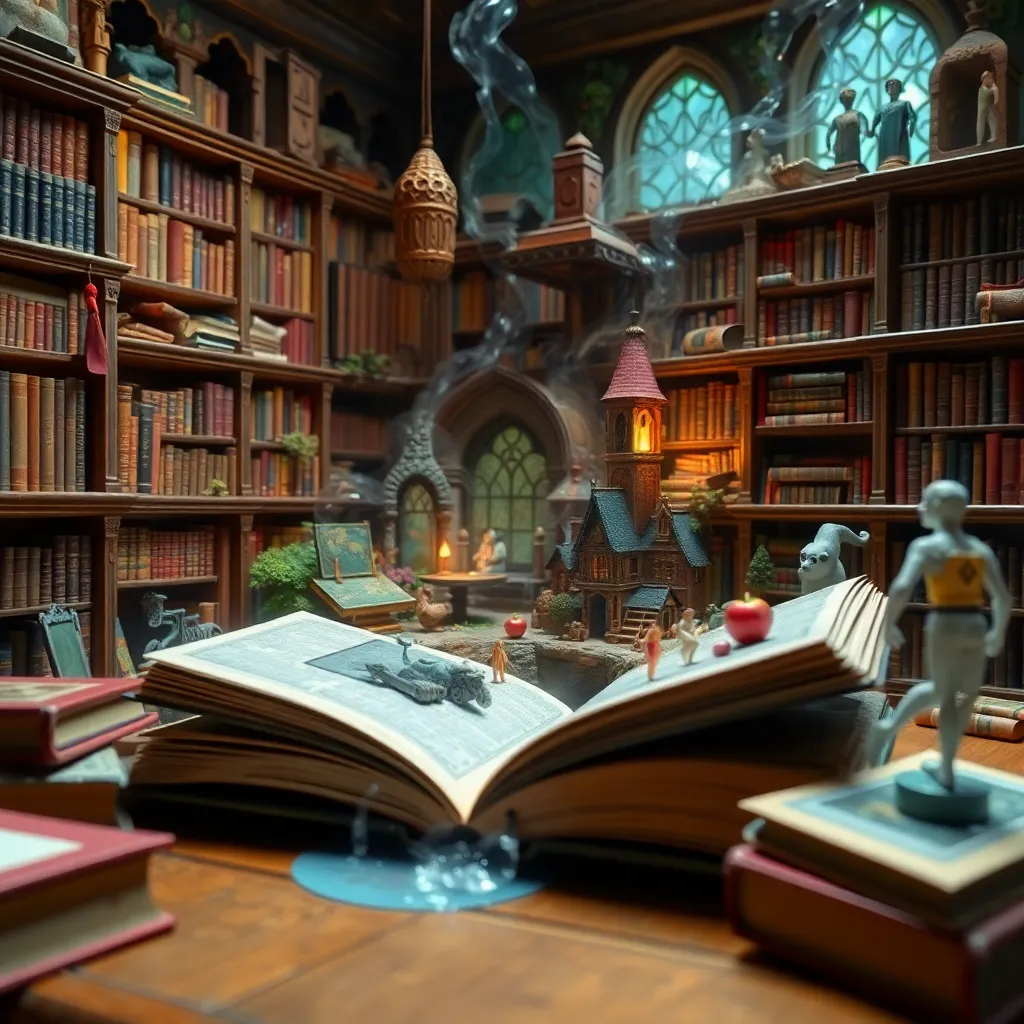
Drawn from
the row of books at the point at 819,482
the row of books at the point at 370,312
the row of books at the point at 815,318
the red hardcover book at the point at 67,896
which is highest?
the row of books at the point at 370,312

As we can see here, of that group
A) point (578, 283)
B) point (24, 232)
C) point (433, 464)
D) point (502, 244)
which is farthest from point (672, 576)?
point (24, 232)

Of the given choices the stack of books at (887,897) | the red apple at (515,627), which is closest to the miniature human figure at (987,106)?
the red apple at (515,627)

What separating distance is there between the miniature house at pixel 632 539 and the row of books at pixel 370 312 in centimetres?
181

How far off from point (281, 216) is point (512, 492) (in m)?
1.77

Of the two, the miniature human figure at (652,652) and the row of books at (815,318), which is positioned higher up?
the row of books at (815,318)

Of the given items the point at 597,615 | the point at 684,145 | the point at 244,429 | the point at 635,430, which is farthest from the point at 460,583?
the point at 684,145

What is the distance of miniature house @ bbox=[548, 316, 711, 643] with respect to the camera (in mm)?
3816

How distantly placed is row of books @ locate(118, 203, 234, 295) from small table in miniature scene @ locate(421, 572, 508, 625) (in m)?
1.63

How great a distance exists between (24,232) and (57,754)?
297cm

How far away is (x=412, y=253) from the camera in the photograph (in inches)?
122

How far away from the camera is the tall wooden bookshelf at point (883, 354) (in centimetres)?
387

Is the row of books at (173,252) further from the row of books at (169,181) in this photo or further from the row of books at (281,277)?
the row of books at (281,277)

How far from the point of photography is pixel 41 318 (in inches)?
137

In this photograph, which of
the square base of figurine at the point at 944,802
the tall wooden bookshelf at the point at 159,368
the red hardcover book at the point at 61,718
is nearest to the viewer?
the square base of figurine at the point at 944,802
